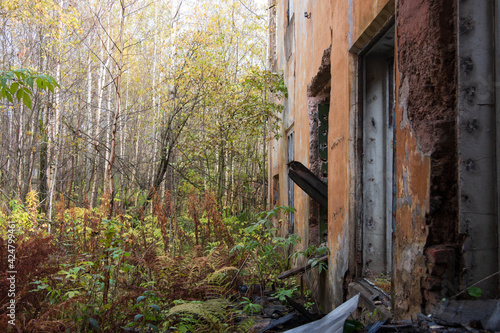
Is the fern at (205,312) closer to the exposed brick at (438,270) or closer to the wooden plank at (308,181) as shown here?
the wooden plank at (308,181)

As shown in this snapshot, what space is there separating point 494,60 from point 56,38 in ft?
40.5

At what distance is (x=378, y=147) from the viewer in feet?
11.2

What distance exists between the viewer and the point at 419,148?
83.5 inches

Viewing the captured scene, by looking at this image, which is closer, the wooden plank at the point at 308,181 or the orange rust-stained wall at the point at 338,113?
the orange rust-stained wall at the point at 338,113

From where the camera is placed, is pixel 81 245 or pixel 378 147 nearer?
pixel 378 147

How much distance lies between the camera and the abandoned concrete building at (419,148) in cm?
182

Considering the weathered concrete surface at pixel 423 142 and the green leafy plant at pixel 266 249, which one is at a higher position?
the weathered concrete surface at pixel 423 142

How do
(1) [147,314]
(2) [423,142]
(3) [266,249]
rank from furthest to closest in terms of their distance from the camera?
(3) [266,249], (1) [147,314], (2) [423,142]

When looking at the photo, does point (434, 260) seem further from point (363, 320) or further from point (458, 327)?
point (363, 320)

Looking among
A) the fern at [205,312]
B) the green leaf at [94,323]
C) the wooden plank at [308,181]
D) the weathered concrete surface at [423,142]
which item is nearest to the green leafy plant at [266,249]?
the wooden plank at [308,181]

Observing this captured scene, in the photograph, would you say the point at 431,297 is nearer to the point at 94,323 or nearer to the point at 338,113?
the point at 338,113

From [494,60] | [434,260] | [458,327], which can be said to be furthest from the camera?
[434,260]

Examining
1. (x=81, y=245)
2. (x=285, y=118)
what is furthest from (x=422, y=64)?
(x=285, y=118)

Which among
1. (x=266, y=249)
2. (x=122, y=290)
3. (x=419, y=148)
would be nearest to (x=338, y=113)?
(x=419, y=148)
